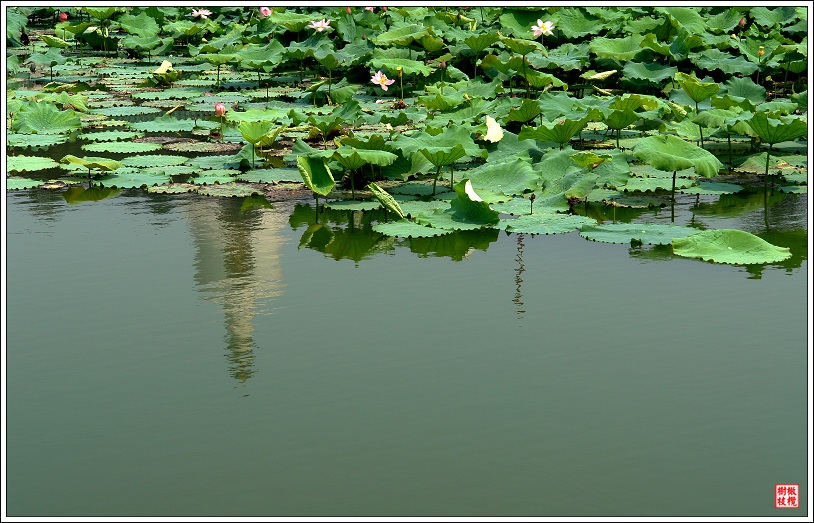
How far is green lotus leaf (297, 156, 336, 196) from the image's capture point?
529 centimetres

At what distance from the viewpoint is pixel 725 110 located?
20.5 ft

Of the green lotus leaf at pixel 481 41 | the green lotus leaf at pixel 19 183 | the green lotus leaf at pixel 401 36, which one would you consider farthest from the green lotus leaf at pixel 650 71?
the green lotus leaf at pixel 19 183

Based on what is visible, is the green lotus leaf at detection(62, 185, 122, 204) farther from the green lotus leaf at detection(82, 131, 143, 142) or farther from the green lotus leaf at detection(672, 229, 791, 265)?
the green lotus leaf at detection(672, 229, 791, 265)

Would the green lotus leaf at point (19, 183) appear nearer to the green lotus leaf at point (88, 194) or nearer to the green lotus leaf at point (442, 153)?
the green lotus leaf at point (88, 194)

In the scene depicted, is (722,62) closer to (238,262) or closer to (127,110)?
(127,110)

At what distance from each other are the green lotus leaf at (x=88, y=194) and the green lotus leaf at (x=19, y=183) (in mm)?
200

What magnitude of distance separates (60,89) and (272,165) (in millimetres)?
3378

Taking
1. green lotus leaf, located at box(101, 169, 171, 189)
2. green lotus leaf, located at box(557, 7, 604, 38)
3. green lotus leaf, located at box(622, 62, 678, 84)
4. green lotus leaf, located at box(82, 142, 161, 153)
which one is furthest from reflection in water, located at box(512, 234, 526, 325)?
green lotus leaf, located at box(557, 7, 604, 38)

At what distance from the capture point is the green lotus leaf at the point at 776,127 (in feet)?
18.1

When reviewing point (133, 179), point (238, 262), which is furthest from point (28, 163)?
point (238, 262)

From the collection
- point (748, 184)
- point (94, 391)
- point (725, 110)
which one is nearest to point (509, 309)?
point (94, 391)

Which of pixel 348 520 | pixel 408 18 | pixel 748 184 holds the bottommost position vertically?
pixel 348 520

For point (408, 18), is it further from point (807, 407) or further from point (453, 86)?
point (807, 407)

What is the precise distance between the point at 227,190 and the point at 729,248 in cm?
250
